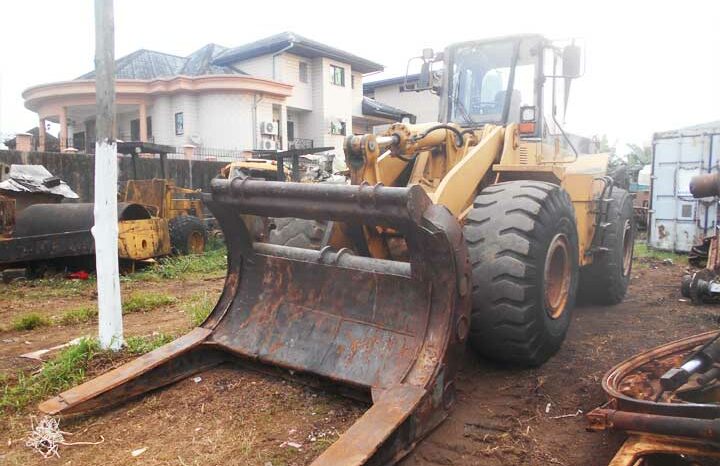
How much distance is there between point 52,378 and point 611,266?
5446 mm

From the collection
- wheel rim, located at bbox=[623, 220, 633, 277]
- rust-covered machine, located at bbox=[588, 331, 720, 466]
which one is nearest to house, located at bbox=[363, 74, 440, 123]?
wheel rim, located at bbox=[623, 220, 633, 277]

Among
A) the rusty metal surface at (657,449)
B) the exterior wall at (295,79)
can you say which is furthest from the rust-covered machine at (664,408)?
the exterior wall at (295,79)

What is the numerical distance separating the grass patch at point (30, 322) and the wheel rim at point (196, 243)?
17.6 ft

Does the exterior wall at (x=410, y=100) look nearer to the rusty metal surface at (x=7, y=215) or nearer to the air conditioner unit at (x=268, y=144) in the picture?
the air conditioner unit at (x=268, y=144)

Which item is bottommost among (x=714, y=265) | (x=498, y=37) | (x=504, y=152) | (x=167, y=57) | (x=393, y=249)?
(x=714, y=265)

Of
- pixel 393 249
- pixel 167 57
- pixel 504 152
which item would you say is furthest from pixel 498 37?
pixel 167 57

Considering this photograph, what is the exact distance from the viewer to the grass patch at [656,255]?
11.3 meters

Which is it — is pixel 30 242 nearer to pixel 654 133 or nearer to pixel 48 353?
pixel 48 353

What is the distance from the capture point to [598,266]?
645cm

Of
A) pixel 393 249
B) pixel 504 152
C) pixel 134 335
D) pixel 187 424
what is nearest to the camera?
pixel 187 424

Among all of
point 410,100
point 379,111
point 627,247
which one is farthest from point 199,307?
point 410,100

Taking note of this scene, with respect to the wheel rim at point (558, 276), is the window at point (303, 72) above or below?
above

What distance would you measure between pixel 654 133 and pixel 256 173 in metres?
8.68

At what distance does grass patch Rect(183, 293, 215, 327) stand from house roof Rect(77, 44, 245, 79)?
71.5ft
